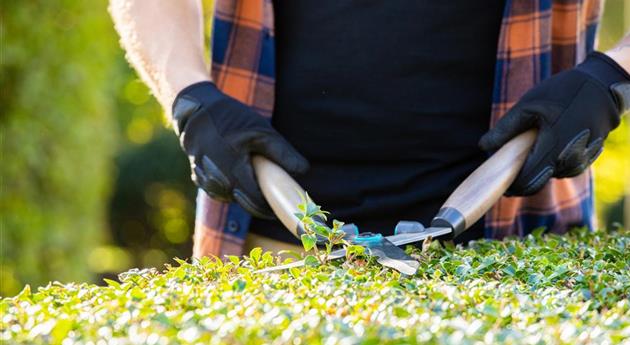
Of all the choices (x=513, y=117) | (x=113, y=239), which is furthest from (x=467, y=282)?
(x=113, y=239)

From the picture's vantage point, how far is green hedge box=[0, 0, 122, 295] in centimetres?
602

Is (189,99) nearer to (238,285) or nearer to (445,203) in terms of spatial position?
(445,203)

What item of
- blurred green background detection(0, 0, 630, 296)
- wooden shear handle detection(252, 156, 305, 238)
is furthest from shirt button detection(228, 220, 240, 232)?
blurred green background detection(0, 0, 630, 296)

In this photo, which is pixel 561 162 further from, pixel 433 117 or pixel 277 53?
pixel 277 53

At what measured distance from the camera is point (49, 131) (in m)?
6.32

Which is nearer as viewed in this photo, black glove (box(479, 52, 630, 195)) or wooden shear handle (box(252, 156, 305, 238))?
wooden shear handle (box(252, 156, 305, 238))

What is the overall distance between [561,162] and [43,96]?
443 centimetres

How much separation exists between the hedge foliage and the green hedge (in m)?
4.47

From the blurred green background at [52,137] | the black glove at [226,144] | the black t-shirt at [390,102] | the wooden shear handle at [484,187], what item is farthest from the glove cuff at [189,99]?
the blurred green background at [52,137]

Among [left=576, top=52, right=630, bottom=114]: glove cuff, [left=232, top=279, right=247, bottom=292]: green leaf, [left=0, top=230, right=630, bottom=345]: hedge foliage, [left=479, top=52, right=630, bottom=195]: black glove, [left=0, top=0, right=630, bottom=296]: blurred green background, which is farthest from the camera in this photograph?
[left=0, top=0, right=630, bottom=296]: blurred green background

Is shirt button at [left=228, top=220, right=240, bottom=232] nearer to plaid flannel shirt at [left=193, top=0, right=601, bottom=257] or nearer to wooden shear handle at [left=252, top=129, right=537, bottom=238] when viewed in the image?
plaid flannel shirt at [left=193, top=0, right=601, bottom=257]

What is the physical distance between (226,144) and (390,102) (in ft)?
1.87

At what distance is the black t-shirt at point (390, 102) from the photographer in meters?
2.78

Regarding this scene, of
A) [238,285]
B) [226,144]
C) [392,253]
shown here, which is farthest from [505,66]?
[238,285]
